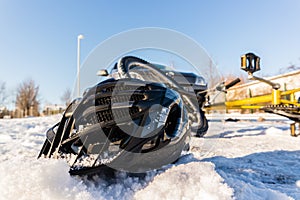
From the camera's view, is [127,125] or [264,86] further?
[264,86]

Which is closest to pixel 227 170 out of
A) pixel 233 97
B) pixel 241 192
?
pixel 241 192

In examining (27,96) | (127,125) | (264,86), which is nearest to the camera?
(127,125)

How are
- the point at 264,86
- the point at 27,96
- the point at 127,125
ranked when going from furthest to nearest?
the point at 27,96 < the point at 264,86 < the point at 127,125

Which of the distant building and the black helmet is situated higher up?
the distant building

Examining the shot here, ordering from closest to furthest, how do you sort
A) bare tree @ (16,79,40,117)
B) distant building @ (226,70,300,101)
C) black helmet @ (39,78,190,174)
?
1. black helmet @ (39,78,190,174)
2. distant building @ (226,70,300,101)
3. bare tree @ (16,79,40,117)

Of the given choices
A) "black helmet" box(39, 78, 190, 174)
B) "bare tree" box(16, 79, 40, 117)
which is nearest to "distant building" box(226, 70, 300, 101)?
"black helmet" box(39, 78, 190, 174)

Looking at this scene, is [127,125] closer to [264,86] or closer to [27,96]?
[264,86]

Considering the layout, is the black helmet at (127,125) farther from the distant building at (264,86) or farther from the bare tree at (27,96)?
the bare tree at (27,96)

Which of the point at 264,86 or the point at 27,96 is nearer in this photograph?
the point at 264,86

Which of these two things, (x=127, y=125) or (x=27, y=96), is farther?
(x=27, y=96)

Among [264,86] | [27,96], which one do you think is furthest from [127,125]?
[27,96]

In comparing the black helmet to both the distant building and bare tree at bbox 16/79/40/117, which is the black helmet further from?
bare tree at bbox 16/79/40/117

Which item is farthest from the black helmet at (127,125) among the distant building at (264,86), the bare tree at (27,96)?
the bare tree at (27,96)

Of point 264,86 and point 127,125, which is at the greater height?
point 264,86
